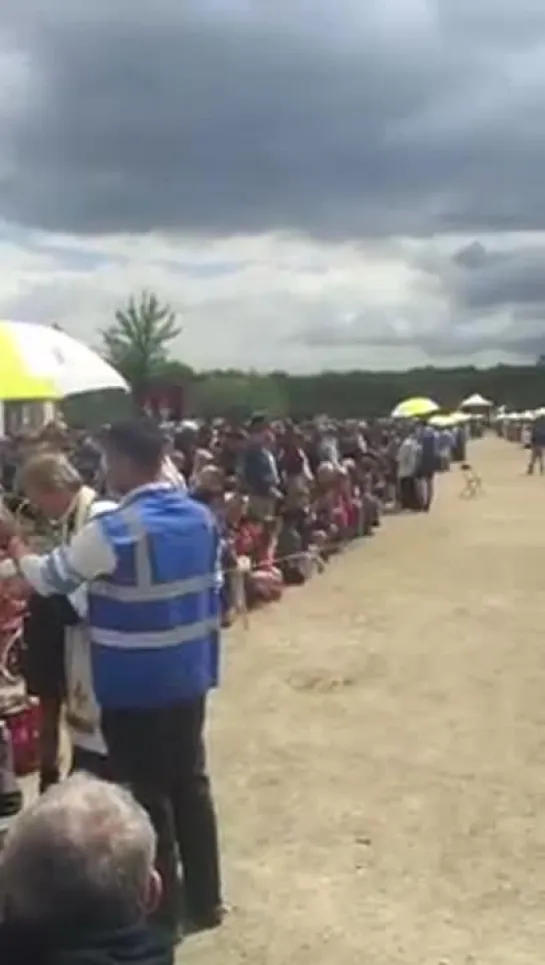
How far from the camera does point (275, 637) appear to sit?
1300cm

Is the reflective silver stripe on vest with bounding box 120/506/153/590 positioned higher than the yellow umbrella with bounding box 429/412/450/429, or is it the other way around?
the reflective silver stripe on vest with bounding box 120/506/153/590

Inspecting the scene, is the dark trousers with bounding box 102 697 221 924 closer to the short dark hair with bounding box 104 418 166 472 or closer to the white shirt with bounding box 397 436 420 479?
the short dark hair with bounding box 104 418 166 472

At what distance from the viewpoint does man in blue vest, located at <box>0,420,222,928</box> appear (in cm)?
510

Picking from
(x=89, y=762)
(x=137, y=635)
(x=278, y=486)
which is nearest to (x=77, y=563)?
(x=137, y=635)

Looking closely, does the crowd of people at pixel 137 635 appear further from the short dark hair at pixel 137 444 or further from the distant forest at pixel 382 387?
the distant forest at pixel 382 387

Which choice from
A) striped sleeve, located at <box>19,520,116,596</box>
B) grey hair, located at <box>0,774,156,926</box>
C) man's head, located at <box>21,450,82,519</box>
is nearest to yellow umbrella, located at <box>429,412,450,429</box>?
man's head, located at <box>21,450,82,519</box>

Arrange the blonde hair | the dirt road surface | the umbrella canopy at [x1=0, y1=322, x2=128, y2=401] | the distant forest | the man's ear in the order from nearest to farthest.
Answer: the man's ear < the blonde hair < the dirt road surface < the umbrella canopy at [x1=0, y1=322, x2=128, y2=401] < the distant forest

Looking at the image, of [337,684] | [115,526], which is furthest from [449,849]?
[337,684]

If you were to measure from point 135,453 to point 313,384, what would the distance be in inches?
4347

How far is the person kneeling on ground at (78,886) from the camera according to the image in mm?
2656

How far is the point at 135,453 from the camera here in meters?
5.17

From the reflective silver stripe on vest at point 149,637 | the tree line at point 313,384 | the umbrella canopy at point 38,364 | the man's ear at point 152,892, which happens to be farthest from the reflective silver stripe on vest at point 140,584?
the tree line at point 313,384

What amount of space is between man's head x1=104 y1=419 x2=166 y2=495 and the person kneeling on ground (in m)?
2.34

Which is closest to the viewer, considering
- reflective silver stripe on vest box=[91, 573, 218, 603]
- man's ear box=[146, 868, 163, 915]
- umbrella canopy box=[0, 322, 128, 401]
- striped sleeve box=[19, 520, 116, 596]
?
man's ear box=[146, 868, 163, 915]
